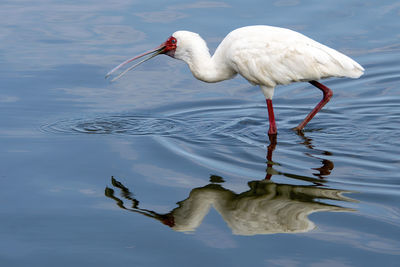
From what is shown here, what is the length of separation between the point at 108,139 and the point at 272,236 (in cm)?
337

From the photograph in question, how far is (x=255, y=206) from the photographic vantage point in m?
7.23

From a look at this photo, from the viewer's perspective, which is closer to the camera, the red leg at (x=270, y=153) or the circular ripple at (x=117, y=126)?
the red leg at (x=270, y=153)

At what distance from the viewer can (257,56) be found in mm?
9680

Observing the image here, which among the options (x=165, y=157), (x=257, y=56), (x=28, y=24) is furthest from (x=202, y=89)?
(x=28, y=24)

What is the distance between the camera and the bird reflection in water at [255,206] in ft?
22.2

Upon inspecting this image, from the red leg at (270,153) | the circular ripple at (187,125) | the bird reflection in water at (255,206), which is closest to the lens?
the bird reflection in water at (255,206)

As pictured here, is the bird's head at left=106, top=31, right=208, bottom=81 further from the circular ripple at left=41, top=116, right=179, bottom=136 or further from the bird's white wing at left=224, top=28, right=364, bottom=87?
the circular ripple at left=41, top=116, right=179, bottom=136

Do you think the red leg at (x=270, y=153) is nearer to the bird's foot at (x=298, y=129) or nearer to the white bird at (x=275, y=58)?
the white bird at (x=275, y=58)

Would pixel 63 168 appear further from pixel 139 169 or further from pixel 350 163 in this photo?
pixel 350 163

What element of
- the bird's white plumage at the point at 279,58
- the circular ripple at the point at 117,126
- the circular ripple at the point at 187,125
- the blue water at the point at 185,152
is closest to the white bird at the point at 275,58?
the bird's white plumage at the point at 279,58

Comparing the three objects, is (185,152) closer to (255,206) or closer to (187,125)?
(187,125)

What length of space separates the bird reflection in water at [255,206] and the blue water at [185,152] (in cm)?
2

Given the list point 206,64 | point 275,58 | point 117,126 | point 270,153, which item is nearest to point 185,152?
point 270,153

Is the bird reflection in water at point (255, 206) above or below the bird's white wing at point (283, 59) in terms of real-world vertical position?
below
